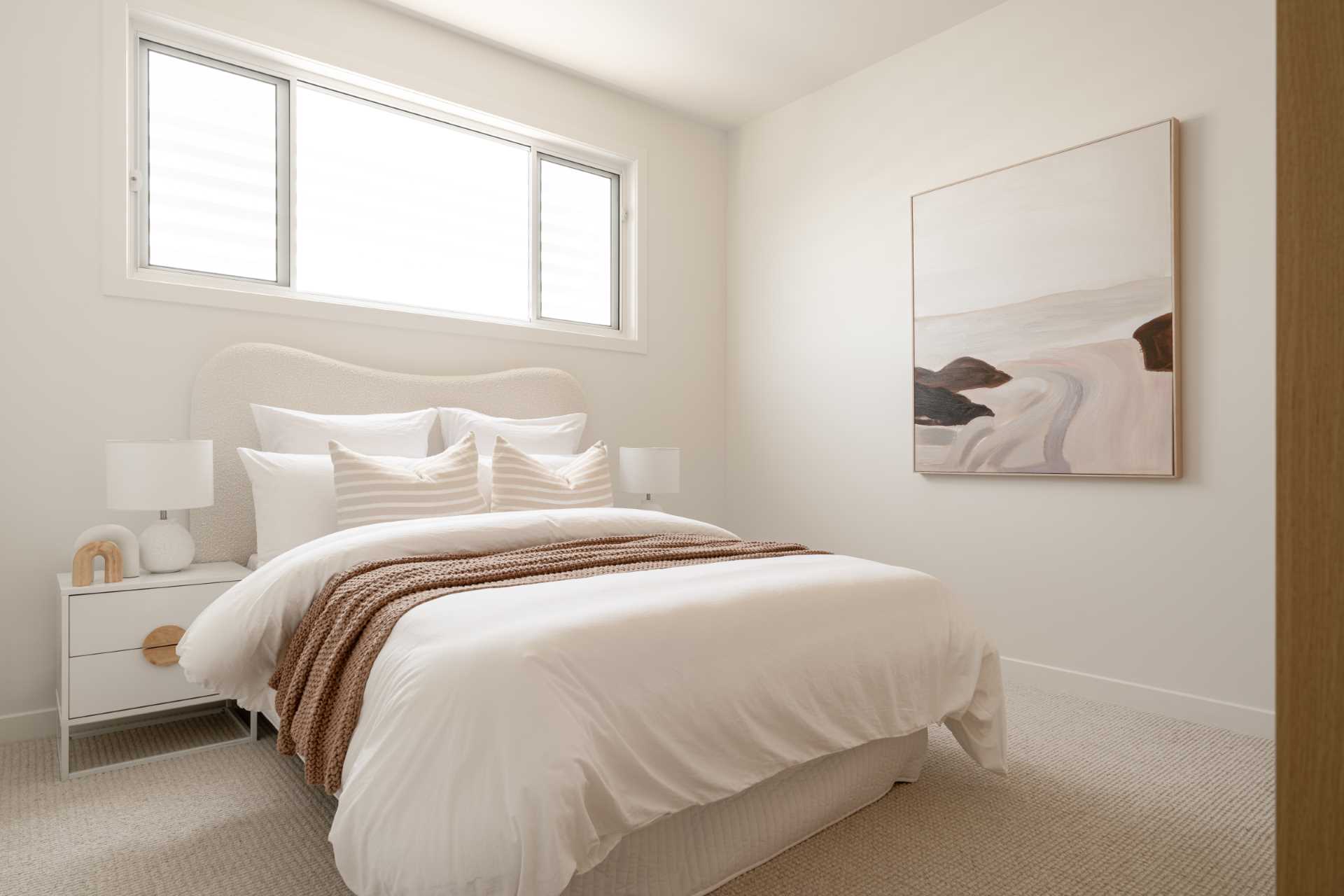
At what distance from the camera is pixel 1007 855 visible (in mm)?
1773

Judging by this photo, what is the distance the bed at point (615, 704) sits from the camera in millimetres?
1201

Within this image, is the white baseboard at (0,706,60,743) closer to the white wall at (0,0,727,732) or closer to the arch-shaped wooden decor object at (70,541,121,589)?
the white wall at (0,0,727,732)

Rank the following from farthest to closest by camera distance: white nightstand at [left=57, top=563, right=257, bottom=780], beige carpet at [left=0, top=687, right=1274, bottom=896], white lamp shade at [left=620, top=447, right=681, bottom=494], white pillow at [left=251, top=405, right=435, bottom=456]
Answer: white lamp shade at [left=620, top=447, right=681, bottom=494] → white pillow at [left=251, top=405, right=435, bottom=456] → white nightstand at [left=57, top=563, right=257, bottom=780] → beige carpet at [left=0, top=687, right=1274, bottom=896]

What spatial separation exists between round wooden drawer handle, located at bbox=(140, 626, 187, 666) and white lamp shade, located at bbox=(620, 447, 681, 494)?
1.91 m

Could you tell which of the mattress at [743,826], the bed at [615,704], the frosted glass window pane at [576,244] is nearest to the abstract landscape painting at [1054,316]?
the bed at [615,704]

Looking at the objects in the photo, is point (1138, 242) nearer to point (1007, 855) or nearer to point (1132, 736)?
point (1132, 736)

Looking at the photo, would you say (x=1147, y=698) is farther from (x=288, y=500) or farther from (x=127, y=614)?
(x=127, y=614)

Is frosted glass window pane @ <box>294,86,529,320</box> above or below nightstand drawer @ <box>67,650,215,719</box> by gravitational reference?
above

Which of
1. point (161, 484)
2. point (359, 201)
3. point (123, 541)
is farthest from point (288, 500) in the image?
point (359, 201)

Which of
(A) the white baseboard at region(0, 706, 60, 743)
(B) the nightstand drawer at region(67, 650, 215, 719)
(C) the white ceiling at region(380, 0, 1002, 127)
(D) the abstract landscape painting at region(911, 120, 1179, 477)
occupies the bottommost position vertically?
(A) the white baseboard at region(0, 706, 60, 743)

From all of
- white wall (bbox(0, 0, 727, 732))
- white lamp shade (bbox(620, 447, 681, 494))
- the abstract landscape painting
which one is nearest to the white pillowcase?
white wall (bbox(0, 0, 727, 732))

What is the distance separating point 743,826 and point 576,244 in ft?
10.6

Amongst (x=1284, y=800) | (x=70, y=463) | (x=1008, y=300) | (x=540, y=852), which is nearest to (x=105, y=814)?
(x=70, y=463)

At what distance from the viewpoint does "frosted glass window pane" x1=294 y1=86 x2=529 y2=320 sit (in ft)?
10.9
